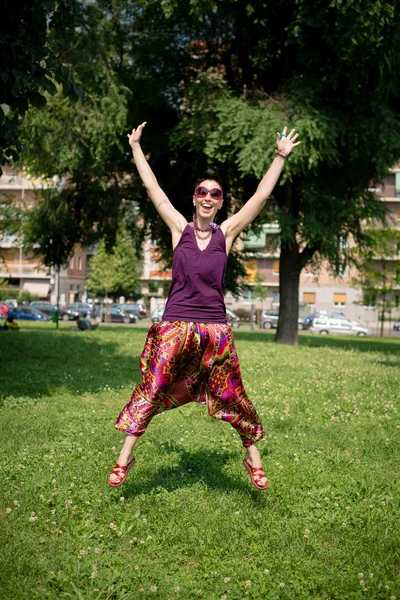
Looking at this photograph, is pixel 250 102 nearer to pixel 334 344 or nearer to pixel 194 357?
pixel 334 344

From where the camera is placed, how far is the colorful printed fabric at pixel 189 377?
514 cm

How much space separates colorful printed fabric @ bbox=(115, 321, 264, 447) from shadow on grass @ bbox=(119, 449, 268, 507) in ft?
1.94

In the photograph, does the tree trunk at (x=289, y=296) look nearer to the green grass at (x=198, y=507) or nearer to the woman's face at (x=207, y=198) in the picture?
the green grass at (x=198, y=507)

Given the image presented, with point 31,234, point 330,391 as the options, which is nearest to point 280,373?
point 330,391

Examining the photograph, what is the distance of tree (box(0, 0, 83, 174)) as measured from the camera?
340 inches

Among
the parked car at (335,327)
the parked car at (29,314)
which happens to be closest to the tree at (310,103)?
the parked car at (335,327)

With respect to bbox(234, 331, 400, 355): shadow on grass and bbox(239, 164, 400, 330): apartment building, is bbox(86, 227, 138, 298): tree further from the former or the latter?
bbox(234, 331, 400, 355): shadow on grass

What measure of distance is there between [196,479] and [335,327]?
Answer: 2012 inches

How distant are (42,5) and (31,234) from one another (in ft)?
64.6

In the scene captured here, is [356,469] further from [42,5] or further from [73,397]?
[42,5]

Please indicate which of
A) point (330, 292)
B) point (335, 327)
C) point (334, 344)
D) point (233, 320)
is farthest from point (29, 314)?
point (334, 344)

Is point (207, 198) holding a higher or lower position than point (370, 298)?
higher

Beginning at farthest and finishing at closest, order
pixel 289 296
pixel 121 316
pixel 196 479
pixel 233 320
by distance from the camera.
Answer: pixel 121 316
pixel 233 320
pixel 289 296
pixel 196 479

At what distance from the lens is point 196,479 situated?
589 cm
